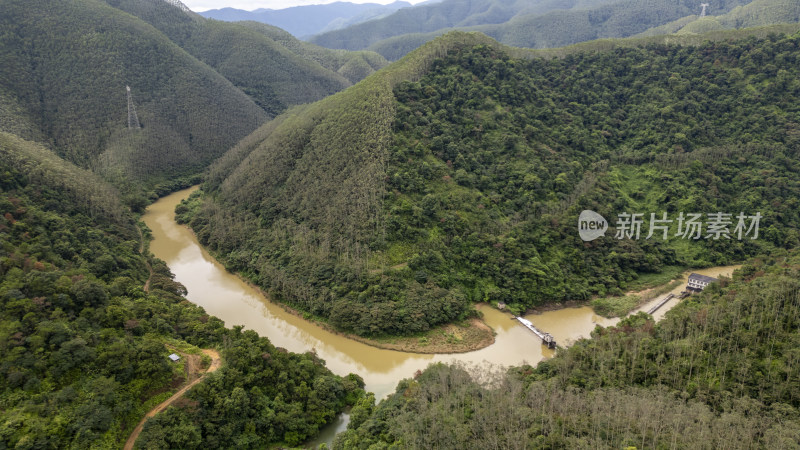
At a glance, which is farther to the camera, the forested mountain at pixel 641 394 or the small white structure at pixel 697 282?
the small white structure at pixel 697 282

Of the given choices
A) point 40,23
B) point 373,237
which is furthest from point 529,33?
point 373,237

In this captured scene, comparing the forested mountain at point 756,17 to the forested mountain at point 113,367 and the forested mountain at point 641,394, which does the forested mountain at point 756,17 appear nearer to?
the forested mountain at point 641,394

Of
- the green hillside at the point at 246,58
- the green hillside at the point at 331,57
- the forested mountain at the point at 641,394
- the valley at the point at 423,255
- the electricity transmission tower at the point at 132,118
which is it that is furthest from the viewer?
the green hillside at the point at 331,57

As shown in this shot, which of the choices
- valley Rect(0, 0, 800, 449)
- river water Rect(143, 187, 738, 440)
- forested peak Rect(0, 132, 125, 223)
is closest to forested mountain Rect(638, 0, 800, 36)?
valley Rect(0, 0, 800, 449)

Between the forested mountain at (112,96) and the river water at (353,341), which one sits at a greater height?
the forested mountain at (112,96)

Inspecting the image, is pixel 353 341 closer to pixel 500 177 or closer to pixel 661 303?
pixel 500 177

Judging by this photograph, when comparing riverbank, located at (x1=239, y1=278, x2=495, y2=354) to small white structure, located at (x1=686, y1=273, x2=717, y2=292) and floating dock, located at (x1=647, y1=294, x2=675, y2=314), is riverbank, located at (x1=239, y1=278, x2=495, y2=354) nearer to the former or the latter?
floating dock, located at (x1=647, y1=294, x2=675, y2=314)

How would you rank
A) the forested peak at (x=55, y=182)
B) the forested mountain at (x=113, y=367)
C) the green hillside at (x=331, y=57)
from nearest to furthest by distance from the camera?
1. the forested mountain at (x=113, y=367)
2. the forested peak at (x=55, y=182)
3. the green hillside at (x=331, y=57)

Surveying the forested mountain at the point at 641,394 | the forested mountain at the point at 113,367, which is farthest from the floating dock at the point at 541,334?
the forested mountain at the point at 113,367
